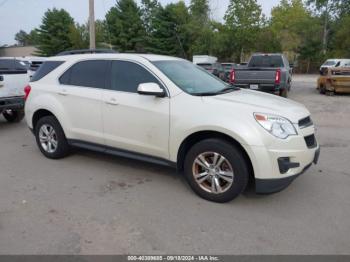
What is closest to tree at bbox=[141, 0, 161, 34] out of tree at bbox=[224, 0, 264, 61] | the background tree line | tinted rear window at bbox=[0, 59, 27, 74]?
the background tree line

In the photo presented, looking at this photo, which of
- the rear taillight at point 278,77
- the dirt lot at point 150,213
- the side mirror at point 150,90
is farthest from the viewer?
the rear taillight at point 278,77

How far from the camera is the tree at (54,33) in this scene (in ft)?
191

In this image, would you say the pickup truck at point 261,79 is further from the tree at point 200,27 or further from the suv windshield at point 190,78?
the tree at point 200,27

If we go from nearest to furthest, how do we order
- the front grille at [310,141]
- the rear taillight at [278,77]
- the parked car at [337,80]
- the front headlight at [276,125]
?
the front headlight at [276,125] < the front grille at [310,141] < the rear taillight at [278,77] < the parked car at [337,80]

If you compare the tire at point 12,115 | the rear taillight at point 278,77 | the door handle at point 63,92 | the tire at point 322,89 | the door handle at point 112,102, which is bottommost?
the tire at point 12,115

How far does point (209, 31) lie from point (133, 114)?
156 ft

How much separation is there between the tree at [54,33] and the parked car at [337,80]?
49.0 meters

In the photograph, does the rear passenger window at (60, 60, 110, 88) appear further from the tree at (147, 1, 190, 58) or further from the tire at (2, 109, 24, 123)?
the tree at (147, 1, 190, 58)

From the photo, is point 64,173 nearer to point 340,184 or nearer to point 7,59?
point 340,184

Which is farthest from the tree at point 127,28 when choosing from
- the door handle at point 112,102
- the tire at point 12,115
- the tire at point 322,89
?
the door handle at point 112,102

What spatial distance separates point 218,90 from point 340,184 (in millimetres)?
2166

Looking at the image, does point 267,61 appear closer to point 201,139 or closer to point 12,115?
point 12,115

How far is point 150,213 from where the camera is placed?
4.07 m

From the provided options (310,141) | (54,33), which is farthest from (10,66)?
(54,33)
